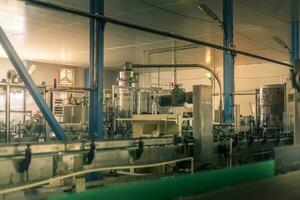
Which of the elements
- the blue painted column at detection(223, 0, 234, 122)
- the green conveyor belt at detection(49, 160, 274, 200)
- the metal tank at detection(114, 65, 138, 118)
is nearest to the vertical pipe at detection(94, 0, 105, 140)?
the green conveyor belt at detection(49, 160, 274, 200)

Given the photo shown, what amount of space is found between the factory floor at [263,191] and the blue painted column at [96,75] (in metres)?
Result: 1.73

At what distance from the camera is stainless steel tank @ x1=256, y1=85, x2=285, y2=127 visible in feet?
27.7

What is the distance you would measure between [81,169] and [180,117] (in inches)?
126

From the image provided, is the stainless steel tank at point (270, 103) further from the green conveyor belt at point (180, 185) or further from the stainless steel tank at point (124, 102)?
the green conveyor belt at point (180, 185)

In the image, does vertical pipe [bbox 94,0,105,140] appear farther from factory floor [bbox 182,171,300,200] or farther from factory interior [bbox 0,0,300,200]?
factory floor [bbox 182,171,300,200]

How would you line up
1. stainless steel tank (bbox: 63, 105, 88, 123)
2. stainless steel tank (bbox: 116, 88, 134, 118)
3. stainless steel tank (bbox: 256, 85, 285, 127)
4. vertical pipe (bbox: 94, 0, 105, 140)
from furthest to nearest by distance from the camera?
stainless steel tank (bbox: 63, 105, 88, 123)
stainless steel tank (bbox: 256, 85, 285, 127)
stainless steel tank (bbox: 116, 88, 134, 118)
vertical pipe (bbox: 94, 0, 105, 140)

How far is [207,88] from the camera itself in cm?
337

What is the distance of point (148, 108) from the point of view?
746cm

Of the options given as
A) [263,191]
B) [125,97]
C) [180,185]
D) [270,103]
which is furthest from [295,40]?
[180,185]

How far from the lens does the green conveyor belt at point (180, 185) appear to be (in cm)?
199

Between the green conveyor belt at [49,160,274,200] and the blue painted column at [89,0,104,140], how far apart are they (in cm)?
158

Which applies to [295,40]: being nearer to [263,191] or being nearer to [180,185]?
[263,191]

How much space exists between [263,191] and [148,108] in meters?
4.89

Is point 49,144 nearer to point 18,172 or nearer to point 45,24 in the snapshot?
point 18,172
